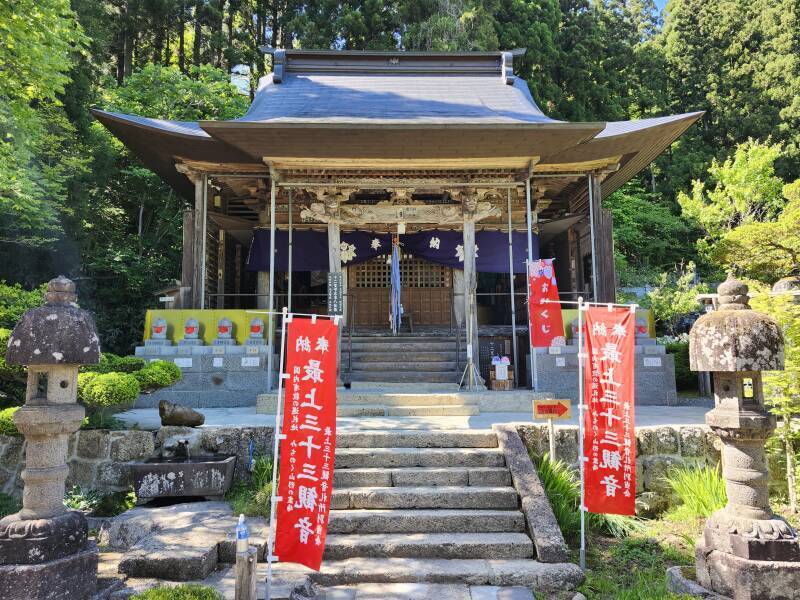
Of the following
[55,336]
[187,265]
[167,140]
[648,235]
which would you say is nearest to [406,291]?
[187,265]

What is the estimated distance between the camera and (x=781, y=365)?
3926mm

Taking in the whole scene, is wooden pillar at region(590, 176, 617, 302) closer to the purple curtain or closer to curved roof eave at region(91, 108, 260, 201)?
the purple curtain

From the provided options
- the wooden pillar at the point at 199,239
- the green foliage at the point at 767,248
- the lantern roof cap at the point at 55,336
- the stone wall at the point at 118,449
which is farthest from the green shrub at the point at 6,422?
the green foliage at the point at 767,248

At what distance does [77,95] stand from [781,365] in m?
16.3

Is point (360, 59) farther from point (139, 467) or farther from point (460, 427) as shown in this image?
point (139, 467)

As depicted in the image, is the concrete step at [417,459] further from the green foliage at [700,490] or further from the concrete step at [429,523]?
the green foliage at [700,490]

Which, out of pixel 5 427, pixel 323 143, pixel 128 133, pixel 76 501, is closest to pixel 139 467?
pixel 76 501

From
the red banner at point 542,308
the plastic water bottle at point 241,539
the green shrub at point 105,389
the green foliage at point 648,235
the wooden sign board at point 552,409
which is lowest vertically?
the plastic water bottle at point 241,539

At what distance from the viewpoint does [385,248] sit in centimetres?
1213

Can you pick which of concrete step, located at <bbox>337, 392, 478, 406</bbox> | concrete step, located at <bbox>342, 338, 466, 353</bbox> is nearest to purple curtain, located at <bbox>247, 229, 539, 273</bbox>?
concrete step, located at <bbox>342, 338, 466, 353</bbox>

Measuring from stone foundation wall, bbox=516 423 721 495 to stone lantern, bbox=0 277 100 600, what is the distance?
4.63 meters

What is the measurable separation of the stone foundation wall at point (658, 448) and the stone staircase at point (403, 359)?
3.74 metres

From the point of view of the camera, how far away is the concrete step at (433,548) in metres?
4.54

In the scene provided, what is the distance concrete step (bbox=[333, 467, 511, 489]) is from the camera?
543cm
